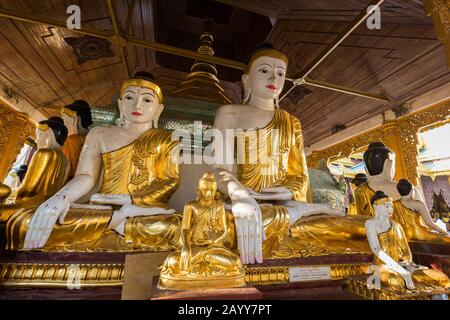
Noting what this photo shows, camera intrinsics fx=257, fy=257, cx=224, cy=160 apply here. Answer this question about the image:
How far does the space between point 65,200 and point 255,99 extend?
142 centimetres

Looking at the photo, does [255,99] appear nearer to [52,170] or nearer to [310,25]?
[52,170]

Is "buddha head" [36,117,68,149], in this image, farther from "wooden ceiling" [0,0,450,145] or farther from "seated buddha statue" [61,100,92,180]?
"wooden ceiling" [0,0,450,145]

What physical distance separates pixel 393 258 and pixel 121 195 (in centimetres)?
136

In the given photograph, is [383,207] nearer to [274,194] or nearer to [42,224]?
[274,194]

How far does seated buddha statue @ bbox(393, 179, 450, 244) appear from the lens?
1.58 meters

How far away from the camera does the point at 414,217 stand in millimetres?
1655

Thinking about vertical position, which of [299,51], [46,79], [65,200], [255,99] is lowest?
[65,200]

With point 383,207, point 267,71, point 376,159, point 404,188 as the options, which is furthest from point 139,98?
point 404,188

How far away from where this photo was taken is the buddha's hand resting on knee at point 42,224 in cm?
104

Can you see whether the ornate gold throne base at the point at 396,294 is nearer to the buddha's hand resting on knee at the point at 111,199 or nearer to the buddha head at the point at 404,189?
the buddha head at the point at 404,189

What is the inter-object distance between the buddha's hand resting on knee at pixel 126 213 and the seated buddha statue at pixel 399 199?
1.39m

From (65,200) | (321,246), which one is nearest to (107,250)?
(65,200)

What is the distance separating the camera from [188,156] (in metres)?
1.86

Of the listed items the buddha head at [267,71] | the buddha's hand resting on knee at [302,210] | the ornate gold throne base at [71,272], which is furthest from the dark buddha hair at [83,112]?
the buddha's hand resting on knee at [302,210]
